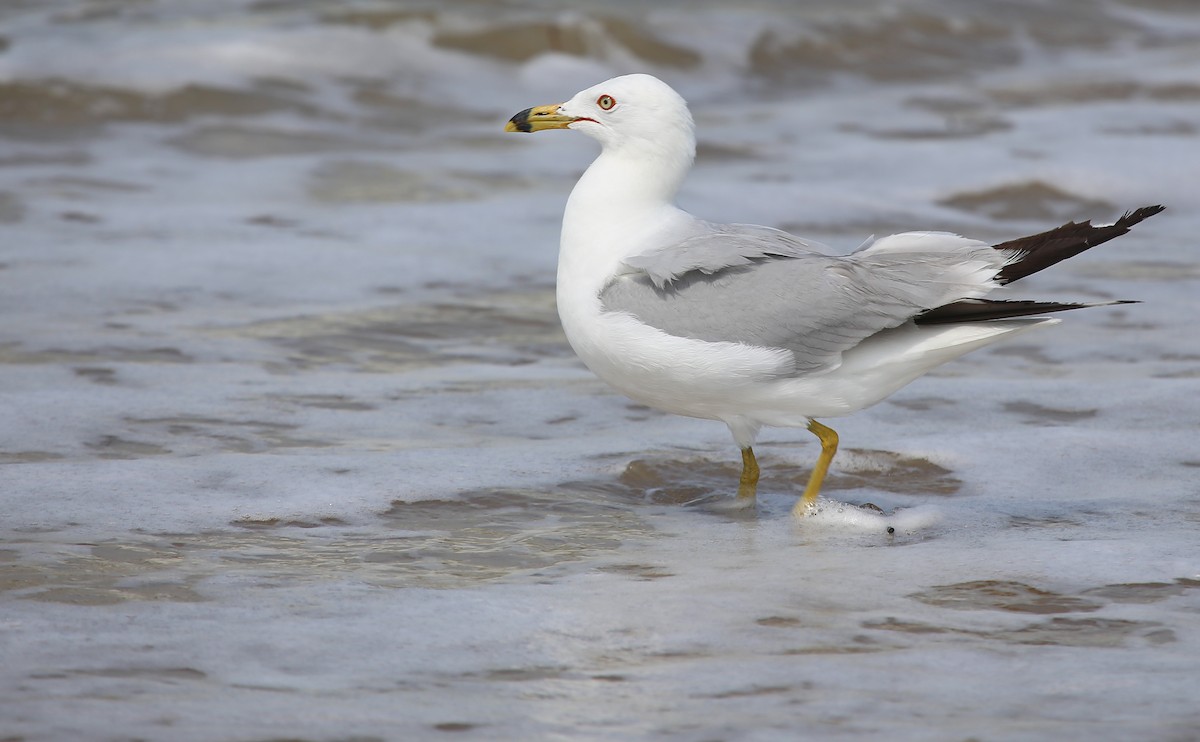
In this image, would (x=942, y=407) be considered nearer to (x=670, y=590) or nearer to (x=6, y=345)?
(x=670, y=590)

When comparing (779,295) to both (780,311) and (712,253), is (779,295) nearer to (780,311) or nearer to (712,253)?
(780,311)

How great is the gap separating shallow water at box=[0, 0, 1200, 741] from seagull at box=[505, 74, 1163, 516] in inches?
15.0

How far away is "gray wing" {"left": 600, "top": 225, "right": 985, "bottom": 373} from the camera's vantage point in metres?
4.19

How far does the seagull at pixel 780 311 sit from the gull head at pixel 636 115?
29 cm

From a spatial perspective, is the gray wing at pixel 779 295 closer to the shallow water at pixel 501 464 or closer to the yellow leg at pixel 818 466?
the yellow leg at pixel 818 466

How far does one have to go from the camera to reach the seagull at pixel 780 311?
13.7 feet

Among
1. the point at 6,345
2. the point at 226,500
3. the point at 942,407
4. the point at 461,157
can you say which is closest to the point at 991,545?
the point at 942,407

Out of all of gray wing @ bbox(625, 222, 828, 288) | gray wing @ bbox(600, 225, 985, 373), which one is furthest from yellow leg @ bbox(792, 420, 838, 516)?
gray wing @ bbox(625, 222, 828, 288)

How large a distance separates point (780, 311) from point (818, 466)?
527 millimetres

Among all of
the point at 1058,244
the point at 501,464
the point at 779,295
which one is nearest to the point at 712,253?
the point at 779,295

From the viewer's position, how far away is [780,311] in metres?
A: 4.21

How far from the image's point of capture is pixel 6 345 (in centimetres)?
606

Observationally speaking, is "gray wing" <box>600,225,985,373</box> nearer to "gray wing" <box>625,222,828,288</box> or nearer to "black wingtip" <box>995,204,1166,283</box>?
"gray wing" <box>625,222,828,288</box>

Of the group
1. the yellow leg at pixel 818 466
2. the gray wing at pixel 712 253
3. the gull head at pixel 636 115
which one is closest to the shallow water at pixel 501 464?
the yellow leg at pixel 818 466
